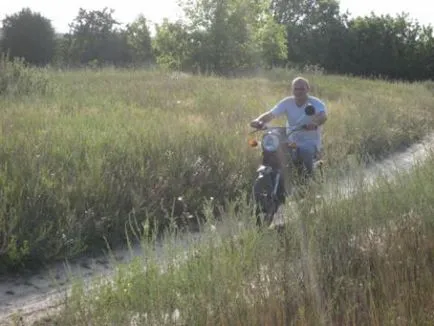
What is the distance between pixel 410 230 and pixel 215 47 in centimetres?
2731

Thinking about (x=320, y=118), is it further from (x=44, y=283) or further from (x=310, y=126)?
(x=44, y=283)

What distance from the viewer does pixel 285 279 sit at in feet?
12.2

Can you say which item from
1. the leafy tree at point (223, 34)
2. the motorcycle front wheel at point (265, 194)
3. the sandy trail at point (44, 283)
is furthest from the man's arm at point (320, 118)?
the leafy tree at point (223, 34)

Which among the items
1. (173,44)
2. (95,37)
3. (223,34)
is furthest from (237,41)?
(95,37)

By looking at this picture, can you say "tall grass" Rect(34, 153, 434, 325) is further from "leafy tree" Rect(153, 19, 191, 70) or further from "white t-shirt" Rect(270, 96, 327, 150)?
"leafy tree" Rect(153, 19, 191, 70)

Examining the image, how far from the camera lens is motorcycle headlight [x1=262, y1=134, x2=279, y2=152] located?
7.09 m

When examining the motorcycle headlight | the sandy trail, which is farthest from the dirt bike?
the sandy trail

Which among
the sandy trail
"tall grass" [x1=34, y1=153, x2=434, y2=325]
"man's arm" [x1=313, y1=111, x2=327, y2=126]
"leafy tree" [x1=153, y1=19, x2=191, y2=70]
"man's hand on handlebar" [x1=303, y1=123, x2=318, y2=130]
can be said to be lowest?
the sandy trail

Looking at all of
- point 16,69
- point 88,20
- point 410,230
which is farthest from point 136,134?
point 88,20

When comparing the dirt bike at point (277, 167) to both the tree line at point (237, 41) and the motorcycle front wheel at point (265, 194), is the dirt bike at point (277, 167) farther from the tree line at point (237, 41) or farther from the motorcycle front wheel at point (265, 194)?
the tree line at point (237, 41)

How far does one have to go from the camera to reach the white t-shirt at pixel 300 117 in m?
7.61

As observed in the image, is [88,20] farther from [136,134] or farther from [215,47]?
[136,134]

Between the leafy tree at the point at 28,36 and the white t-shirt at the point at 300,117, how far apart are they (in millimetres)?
32991

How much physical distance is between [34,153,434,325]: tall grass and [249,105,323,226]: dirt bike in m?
2.28
